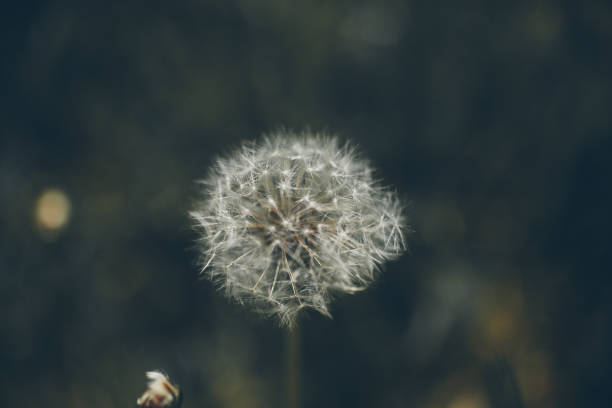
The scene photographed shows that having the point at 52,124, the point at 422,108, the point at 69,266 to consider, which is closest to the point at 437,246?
the point at 422,108

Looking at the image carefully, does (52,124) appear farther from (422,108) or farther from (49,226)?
(422,108)

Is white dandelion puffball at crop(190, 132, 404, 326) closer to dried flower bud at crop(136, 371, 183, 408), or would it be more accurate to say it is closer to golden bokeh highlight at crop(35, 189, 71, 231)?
dried flower bud at crop(136, 371, 183, 408)

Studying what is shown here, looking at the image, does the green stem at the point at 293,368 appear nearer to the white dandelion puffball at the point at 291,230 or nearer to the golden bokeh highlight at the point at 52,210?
the white dandelion puffball at the point at 291,230

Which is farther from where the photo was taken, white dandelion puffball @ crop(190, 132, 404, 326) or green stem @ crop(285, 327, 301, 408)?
green stem @ crop(285, 327, 301, 408)

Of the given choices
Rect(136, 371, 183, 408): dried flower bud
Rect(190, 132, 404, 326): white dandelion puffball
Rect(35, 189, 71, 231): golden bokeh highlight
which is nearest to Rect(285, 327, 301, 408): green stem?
Rect(190, 132, 404, 326): white dandelion puffball

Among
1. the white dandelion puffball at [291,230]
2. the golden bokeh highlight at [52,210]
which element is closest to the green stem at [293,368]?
the white dandelion puffball at [291,230]

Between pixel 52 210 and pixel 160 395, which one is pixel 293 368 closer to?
pixel 160 395
